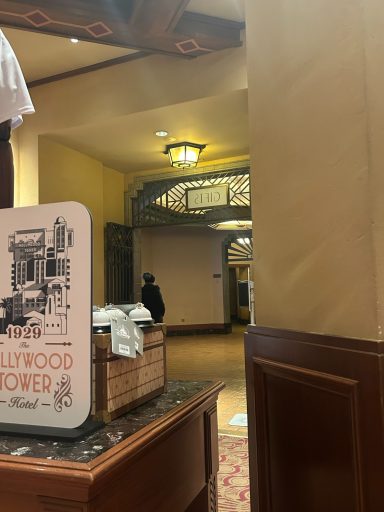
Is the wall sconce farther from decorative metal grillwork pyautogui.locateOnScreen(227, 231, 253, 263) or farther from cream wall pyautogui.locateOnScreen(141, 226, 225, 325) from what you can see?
decorative metal grillwork pyautogui.locateOnScreen(227, 231, 253, 263)

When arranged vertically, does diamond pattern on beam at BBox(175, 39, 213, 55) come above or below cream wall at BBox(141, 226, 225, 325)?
above

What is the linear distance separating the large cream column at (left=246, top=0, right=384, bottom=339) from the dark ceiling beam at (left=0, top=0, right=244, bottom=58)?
2817 millimetres

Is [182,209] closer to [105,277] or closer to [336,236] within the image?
[105,277]

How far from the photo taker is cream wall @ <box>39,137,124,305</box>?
595 centimetres

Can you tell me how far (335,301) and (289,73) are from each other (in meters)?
0.68

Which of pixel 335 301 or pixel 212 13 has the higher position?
pixel 212 13

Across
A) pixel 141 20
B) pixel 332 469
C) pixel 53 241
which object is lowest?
pixel 332 469

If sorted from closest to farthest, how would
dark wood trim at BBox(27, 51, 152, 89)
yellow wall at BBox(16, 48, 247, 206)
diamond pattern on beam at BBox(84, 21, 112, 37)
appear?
diamond pattern on beam at BBox(84, 21, 112, 37)
yellow wall at BBox(16, 48, 247, 206)
dark wood trim at BBox(27, 51, 152, 89)

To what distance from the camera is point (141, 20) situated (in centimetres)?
400

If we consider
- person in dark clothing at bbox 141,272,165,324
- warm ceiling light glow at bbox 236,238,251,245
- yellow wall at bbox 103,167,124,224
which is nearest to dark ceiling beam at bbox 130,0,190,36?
yellow wall at bbox 103,167,124,224

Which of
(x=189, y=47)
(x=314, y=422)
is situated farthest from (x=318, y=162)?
(x=189, y=47)

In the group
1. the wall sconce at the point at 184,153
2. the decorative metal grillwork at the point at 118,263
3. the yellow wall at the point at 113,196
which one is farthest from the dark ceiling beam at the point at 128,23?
the decorative metal grillwork at the point at 118,263

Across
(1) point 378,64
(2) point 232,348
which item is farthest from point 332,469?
(2) point 232,348

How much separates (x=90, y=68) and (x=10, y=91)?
4515mm
